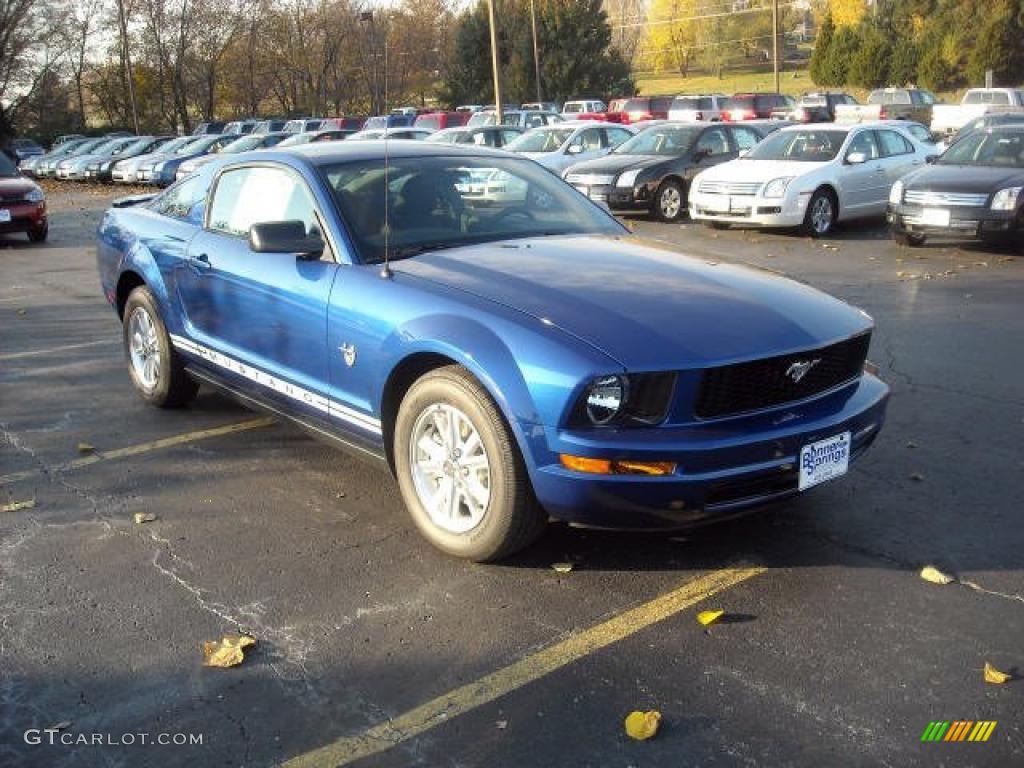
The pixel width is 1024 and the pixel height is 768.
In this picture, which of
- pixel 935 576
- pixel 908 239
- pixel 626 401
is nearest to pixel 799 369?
pixel 626 401

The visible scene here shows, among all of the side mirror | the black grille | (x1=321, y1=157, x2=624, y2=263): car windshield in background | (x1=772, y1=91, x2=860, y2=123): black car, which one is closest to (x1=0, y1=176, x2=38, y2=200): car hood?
(x1=321, y1=157, x2=624, y2=263): car windshield in background

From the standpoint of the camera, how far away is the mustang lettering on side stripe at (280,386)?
4.41 m

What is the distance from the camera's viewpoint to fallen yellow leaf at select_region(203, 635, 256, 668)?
11.1 ft

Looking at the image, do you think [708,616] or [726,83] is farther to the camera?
[726,83]

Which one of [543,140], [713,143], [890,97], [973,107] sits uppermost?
[890,97]

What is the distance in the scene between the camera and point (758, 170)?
47.0 ft

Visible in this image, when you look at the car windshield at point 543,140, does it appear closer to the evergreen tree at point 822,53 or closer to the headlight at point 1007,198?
the headlight at point 1007,198

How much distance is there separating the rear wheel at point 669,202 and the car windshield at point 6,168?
33.8ft

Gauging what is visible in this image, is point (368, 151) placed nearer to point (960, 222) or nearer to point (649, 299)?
point (649, 299)

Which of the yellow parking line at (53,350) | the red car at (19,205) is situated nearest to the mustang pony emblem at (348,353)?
the yellow parking line at (53,350)

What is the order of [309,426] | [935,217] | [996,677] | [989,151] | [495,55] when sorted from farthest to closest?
[495,55], [989,151], [935,217], [309,426], [996,677]

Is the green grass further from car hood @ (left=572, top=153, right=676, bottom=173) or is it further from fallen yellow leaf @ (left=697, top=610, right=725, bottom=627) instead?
fallen yellow leaf @ (left=697, top=610, right=725, bottom=627)

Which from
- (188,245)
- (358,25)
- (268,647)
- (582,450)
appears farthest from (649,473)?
(358,25)

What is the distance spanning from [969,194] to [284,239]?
9.43 meters
